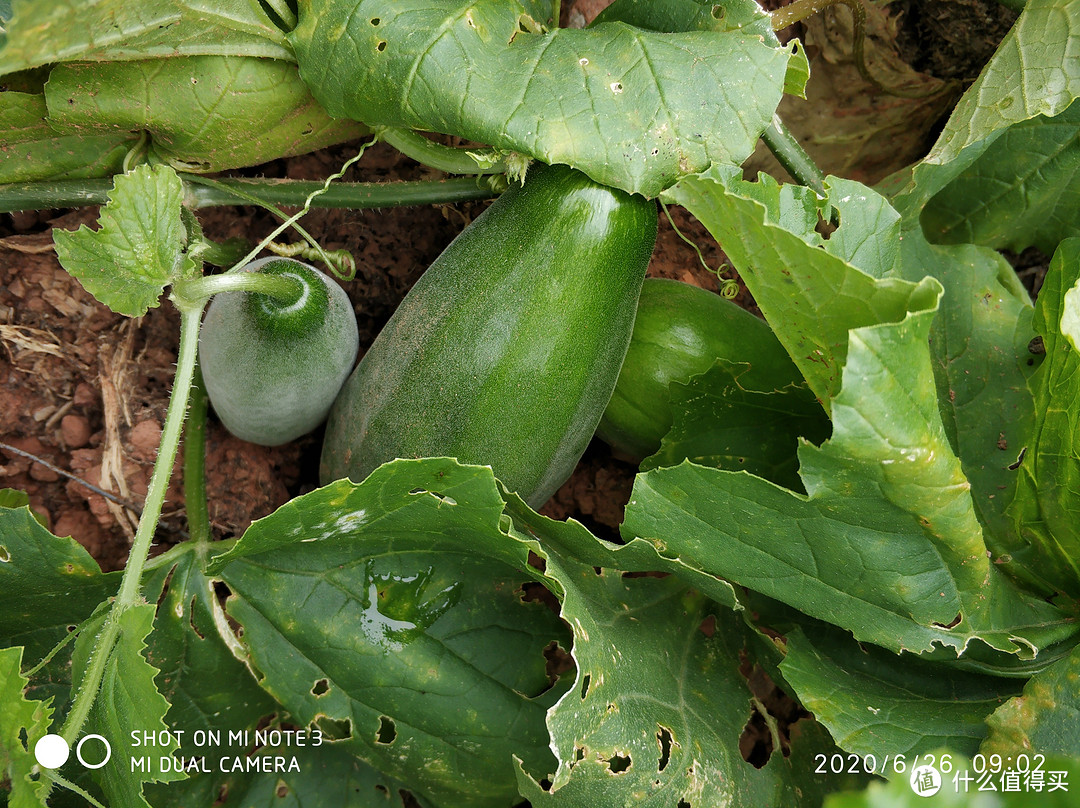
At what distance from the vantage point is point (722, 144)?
118cm

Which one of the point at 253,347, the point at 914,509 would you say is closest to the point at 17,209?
the point at 253,347

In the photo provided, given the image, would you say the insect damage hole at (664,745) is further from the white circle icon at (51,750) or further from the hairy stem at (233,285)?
the hairy stem at (233,285)

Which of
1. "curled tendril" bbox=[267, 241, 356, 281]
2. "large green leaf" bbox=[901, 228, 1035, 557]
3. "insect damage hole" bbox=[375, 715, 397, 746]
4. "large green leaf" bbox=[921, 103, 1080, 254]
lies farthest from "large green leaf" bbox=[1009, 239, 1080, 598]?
"curled tendril" bbox=[267, 241, 356, 281]

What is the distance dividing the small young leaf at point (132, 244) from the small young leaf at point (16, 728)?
47cm

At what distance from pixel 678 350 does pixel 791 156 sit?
0.40 meters

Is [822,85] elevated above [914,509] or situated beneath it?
elevated above

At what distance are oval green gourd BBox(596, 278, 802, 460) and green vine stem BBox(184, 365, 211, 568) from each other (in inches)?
30.3

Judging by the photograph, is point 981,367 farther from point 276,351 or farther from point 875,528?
point 276,351

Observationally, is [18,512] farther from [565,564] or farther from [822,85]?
[822,85]

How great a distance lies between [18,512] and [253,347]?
1.37 feet

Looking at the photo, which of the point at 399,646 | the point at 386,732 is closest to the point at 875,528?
the point at 399,646

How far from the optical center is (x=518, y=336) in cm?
133

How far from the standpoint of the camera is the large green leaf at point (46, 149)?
4.15ft

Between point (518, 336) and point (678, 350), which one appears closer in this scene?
point (518, 336)
